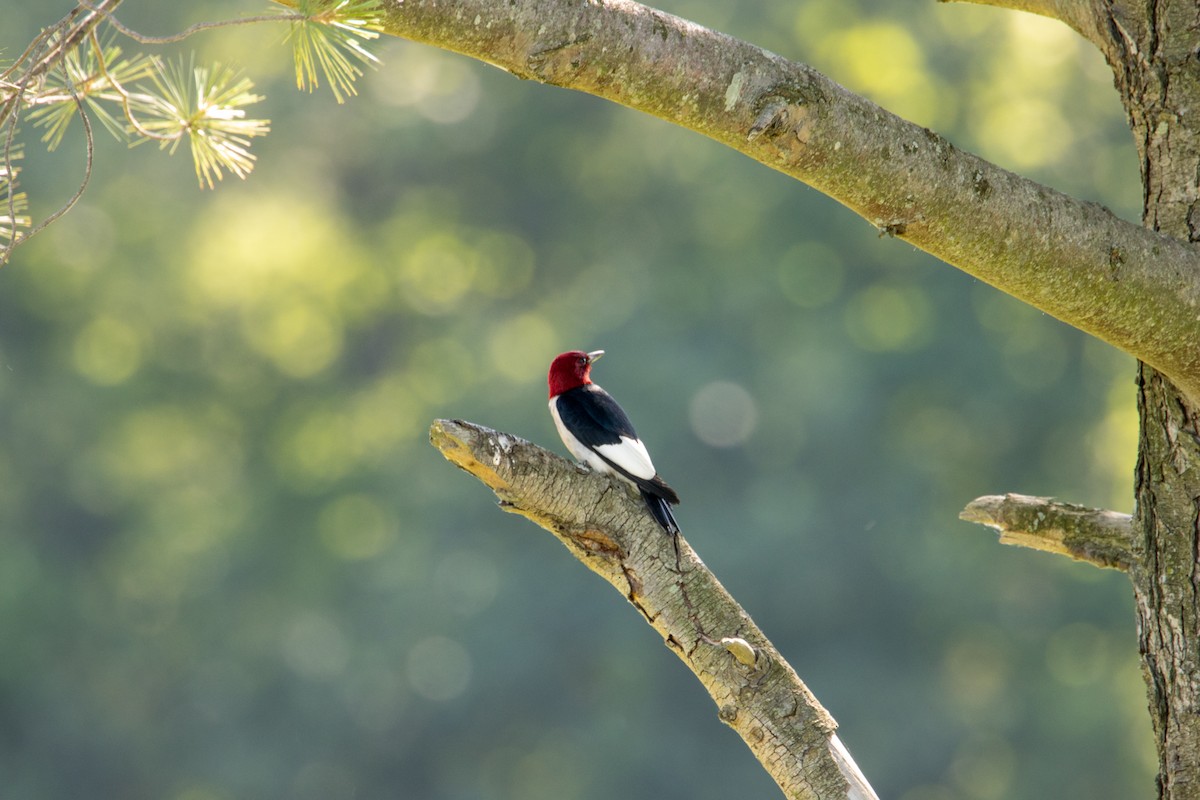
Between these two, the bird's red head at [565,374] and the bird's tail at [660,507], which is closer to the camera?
the bird's tail at [660,507]

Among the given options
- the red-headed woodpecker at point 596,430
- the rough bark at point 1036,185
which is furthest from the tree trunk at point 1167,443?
the red-headed woodpecker at point 596,430

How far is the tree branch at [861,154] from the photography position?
2721mm

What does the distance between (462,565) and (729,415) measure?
3.42 m

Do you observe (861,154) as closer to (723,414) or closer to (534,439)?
(534,439)

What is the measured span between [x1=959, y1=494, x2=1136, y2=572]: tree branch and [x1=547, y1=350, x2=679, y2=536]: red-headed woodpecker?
3.51 ft

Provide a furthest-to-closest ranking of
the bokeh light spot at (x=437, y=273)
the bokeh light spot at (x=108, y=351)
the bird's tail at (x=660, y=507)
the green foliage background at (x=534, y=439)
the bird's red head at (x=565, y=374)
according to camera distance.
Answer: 1. the bokeh light spot at (x=437, y=273)
2. the bokeh light spot at (x=108, y=351)
3. the green foliage background at (x=534, y=439)
4. the bird's red head at (x=565, y=374)
5. the bird's tail at (x=660, y=507)

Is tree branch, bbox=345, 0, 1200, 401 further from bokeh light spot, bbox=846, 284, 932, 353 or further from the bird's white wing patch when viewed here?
bokeh light spot, bbox=846, 284, 932, 353

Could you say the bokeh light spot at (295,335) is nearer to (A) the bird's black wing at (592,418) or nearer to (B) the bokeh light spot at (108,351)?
(B) the bokeh light spot at (108,351)

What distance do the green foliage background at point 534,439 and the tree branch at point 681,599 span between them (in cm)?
1100

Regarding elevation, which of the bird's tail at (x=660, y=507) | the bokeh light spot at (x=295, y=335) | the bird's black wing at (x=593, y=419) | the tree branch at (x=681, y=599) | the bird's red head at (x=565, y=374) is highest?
the bokeh light spot at (x=295, y=335)

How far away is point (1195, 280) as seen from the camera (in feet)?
10.2

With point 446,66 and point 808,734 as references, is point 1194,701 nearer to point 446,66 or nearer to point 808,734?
point 808,734

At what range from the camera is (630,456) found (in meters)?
4.98

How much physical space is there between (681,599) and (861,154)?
1029 mm
